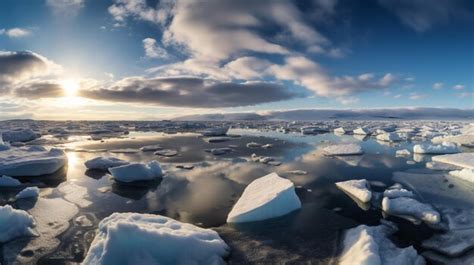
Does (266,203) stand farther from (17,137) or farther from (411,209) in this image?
(17,137)

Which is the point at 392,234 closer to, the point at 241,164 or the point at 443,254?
the point at 443,254

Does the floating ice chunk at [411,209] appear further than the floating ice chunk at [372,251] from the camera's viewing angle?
Yes

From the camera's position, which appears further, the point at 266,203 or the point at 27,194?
the point at 27,194

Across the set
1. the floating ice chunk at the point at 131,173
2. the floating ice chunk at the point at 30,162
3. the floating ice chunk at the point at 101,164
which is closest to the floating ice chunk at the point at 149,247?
the floating ice chunk at the point at 131,173

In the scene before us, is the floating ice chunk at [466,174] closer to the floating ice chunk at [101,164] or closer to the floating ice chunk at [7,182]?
the floating ice chunk at [101,164]

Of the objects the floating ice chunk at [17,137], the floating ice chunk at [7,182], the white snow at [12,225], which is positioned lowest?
the floating ice chunk at [17,137]

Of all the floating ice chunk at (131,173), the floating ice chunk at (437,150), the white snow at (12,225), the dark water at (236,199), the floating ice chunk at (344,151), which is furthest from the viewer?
the floating ice chunk at (437,150)

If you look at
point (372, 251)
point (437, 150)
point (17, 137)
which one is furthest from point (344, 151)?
point (17, 137)
